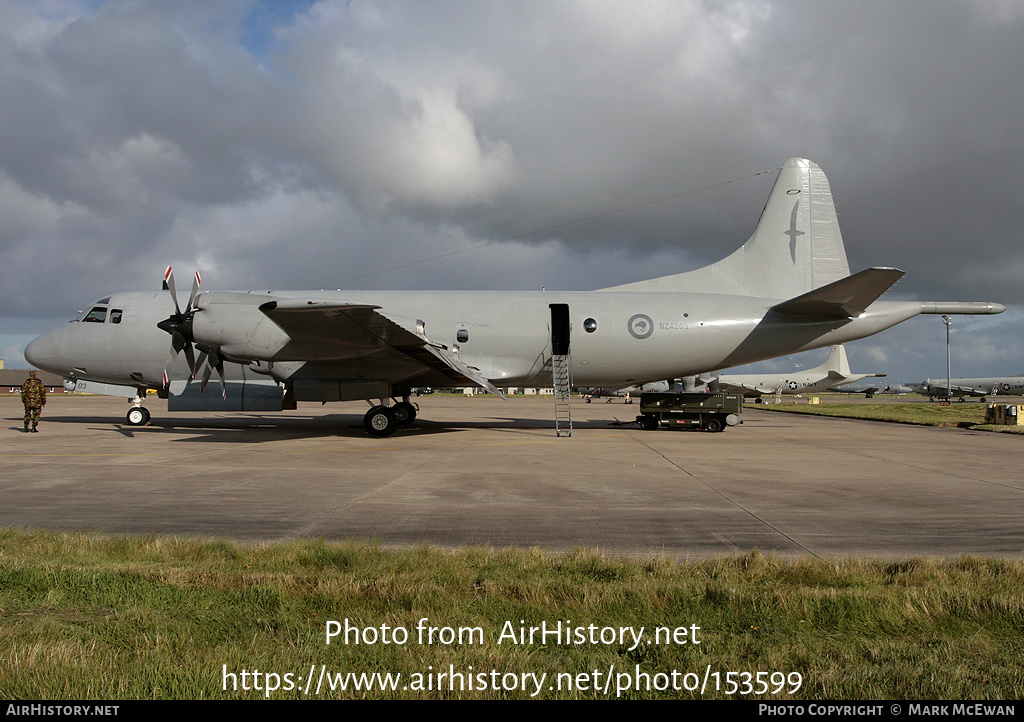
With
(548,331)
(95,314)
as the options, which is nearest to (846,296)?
(548,331)

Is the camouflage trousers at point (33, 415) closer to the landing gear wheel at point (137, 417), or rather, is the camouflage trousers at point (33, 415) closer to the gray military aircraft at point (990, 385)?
the landing gear wheel at point (137, 417)

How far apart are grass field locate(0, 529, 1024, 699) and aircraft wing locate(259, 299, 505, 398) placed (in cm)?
897

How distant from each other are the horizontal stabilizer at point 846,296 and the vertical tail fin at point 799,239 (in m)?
1.35

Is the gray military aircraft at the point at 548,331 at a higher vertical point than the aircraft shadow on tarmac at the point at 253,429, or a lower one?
higher

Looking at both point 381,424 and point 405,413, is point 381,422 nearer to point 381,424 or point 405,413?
point 381,424

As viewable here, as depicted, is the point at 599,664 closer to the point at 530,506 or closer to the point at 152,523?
the point at 530,506

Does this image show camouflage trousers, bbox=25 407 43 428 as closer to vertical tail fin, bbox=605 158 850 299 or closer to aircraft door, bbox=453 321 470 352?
aircraft door, bbox=453 321 470 352

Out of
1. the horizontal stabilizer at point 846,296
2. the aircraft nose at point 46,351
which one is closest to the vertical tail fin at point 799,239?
the horizontal stabilizer at point 846,296

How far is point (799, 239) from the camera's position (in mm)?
20406

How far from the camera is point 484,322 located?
19.3m

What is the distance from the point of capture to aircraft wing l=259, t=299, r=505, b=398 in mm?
14211

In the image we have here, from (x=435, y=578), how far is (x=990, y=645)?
358 centimetres

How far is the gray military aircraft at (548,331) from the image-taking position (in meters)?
18.5

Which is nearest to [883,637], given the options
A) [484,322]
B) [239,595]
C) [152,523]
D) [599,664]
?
[599,664]
